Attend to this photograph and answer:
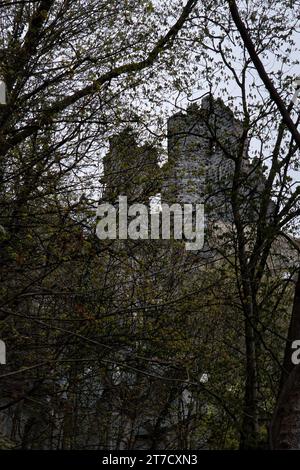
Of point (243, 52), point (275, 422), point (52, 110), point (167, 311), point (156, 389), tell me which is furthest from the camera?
point (156, 389)

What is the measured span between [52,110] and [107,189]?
1.07 m

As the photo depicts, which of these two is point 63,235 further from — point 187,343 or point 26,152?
point 187,343

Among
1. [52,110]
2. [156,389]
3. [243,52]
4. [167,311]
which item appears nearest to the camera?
[52,110]

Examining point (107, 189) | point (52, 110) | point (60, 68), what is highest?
point (60, 68)

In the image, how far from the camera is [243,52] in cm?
946

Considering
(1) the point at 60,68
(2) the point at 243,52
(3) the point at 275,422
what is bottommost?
(3) the point at 275,422

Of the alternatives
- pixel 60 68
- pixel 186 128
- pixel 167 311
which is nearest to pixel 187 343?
pixel 167 311

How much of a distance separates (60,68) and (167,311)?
3100 mm

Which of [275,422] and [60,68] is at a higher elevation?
[60,68]

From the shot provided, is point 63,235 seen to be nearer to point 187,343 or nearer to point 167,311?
point 167,311

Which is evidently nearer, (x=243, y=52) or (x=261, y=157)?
(x=261, y=157)

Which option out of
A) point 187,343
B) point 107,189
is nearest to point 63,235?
point 107,189

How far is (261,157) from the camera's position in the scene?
8852 mm

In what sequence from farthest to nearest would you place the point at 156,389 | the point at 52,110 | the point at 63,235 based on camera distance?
the point at 156,389, the point at 52,110, the point at 63,235
